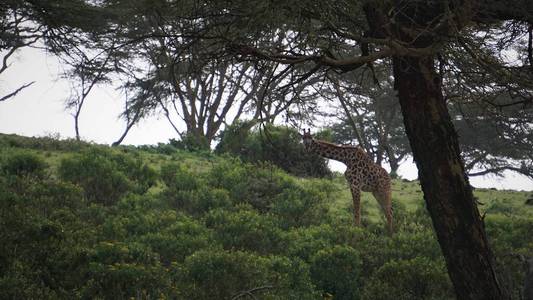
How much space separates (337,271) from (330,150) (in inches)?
180

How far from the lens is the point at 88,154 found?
15164 millimetres

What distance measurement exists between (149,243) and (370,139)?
2370cm

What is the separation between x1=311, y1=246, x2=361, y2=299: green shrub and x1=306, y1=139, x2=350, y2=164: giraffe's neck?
3.97 m

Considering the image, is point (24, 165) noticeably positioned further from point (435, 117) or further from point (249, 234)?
point (435, 117)

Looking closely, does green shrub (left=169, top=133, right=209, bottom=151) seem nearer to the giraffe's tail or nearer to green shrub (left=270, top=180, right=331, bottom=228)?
green shrub (left=270, top=180, right=331, bottom=228)

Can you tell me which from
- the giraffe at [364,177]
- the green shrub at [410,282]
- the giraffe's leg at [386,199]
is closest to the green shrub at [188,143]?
the giraffe at [364,177]

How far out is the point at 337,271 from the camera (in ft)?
31.4

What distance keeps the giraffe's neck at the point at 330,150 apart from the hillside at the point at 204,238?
3.13 feet

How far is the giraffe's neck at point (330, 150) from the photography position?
1364cm

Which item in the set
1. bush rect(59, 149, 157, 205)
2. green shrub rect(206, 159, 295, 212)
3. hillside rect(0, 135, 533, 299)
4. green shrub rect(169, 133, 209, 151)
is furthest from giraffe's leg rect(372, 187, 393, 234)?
green shrub rect(169, 133, 209, 151)

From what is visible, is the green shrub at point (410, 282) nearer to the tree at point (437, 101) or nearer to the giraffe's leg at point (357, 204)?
the tree at point (437, 101)

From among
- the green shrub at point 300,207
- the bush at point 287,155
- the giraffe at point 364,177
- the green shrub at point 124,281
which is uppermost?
the bush at point 287,155

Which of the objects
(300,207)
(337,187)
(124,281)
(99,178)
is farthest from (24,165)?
(124,281)

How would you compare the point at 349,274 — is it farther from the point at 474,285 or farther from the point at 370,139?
the point at 370,139
